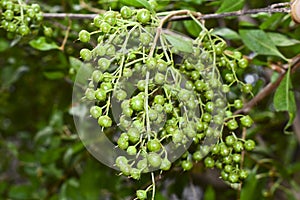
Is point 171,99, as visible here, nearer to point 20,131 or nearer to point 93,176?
→ point 93,176

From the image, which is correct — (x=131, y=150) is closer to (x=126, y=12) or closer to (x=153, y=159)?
(x=153, y=159)

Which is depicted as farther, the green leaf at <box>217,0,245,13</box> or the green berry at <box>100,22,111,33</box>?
the green leaf at <box>217,0,245,13</box>

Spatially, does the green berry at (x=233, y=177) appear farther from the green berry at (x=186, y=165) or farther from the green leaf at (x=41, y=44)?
the green leaf at (x=41, y=44)

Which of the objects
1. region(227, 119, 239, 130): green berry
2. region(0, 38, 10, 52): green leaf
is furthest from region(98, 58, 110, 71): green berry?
region(0, 38, 10, 52): green leaf

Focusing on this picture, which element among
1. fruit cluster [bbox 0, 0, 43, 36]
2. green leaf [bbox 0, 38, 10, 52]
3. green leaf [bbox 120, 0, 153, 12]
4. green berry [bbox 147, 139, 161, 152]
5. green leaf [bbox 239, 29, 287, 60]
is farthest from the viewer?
green leaf [bbox 0, 38, 10, 52]

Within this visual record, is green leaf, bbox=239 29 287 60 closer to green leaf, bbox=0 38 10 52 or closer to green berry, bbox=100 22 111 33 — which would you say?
green berry, bbox=100 22 111 33

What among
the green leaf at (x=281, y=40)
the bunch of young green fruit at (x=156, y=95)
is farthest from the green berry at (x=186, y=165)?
the green leaf at (x=281, y=40)

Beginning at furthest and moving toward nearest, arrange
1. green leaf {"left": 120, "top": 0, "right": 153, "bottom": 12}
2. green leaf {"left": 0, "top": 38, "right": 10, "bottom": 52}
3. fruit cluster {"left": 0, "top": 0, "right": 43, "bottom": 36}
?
green leaf {"left": 0, "top": 38, "right": 10, "bottom": 52} → fruit cluster {"left": 0, "top": 0, "right": 43, "bottom": 36} → green leaf {"left": 120, "top": 0, "right": 153, "bottom": 12}
